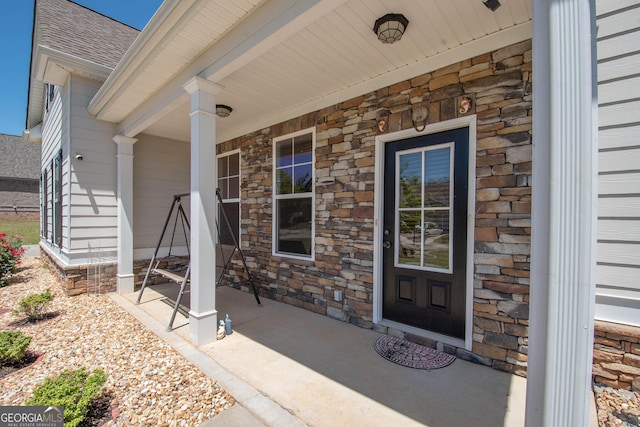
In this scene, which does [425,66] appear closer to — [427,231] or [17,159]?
[427,231]

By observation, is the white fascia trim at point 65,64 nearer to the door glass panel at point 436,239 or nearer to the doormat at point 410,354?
the door glass panel at point 436,239

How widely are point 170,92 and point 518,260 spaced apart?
4.04 meters

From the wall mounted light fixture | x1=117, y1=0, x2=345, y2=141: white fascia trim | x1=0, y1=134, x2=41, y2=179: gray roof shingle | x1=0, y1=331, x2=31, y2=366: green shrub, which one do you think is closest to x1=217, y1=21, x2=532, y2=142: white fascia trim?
the wall mounted light fixture

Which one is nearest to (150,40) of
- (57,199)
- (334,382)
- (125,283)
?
(334,382)

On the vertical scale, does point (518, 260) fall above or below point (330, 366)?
above

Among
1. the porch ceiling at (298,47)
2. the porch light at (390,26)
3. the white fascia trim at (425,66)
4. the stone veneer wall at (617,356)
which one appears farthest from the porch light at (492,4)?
the stone veneer wall at (617,356)

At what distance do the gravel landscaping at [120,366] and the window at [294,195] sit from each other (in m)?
2.00

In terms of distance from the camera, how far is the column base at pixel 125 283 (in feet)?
15.8

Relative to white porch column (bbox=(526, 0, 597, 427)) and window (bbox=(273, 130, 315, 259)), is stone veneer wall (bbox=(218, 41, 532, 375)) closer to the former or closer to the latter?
window (bbox=(273, 130, 315, 259))

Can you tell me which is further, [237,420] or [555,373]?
[237,420]

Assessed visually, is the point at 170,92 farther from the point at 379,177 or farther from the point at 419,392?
the point at 419,392

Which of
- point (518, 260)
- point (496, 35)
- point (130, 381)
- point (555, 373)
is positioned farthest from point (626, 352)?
point (130, 381)

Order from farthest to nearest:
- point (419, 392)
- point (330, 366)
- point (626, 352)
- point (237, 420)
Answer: point (330, 366) → point (419, 392) → point (626, 352) → point (237, 420)

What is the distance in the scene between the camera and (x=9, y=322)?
11.7 feet
